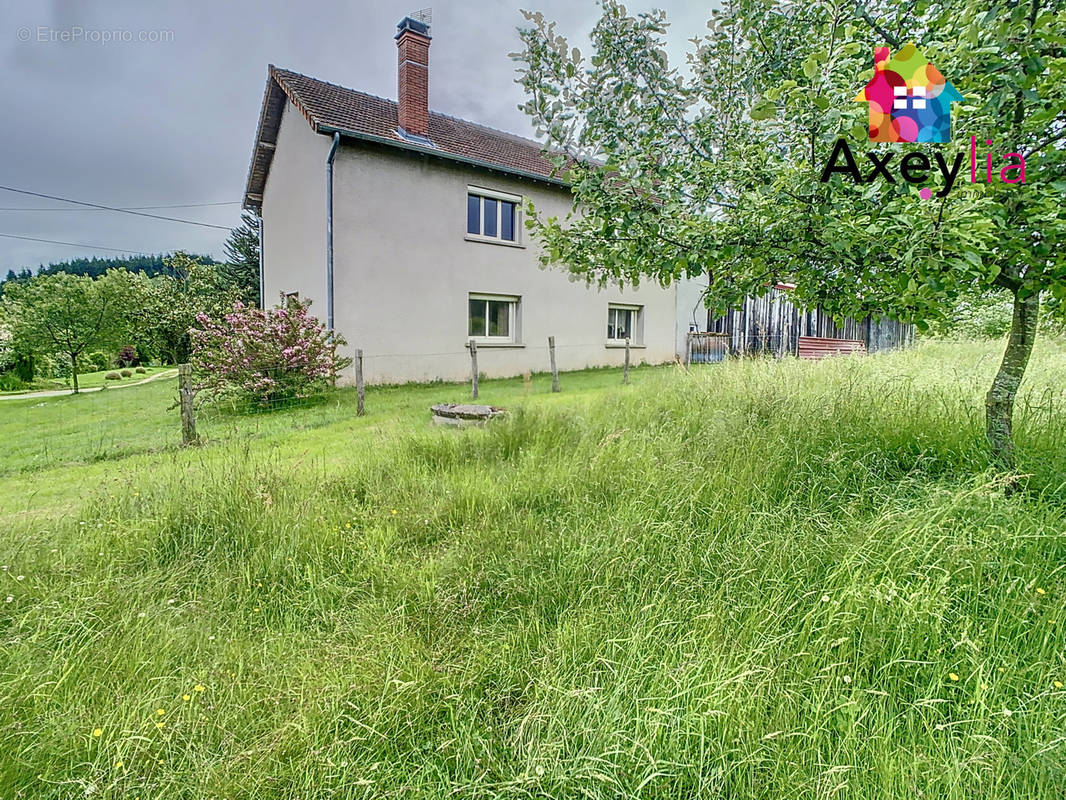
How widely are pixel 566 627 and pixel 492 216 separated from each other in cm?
1308

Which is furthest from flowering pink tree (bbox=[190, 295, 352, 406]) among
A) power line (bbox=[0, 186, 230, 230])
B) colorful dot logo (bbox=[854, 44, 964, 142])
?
power line (bbox=[0, 186, 230, 230])

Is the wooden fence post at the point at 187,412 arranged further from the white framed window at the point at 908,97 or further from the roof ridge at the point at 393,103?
the roof ridge at the point at 393,103

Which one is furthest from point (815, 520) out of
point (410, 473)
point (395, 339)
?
point (395, 339)

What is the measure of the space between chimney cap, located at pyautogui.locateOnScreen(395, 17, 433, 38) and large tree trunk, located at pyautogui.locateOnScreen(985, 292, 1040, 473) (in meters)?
13.9

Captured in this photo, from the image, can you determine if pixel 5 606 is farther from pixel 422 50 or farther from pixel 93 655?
pixel 422 50

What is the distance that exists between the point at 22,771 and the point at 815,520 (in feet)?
11.7

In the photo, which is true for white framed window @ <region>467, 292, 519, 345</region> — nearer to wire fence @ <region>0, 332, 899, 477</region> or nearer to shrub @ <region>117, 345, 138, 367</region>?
wire fence @ <region>0, 332, 899, 477</region>

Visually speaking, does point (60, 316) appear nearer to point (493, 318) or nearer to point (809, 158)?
point (493, 318)

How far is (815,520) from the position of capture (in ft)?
9.21

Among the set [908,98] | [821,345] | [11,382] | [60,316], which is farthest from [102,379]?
[821,345]

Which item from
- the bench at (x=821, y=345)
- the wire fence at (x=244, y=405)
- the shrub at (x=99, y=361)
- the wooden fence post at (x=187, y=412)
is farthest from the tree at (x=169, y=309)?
the bench at (x=821, y=345)

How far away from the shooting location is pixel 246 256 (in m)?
21.9

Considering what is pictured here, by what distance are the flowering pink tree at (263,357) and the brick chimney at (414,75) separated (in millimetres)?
6132

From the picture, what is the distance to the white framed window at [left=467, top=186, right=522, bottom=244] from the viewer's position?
517 inches
